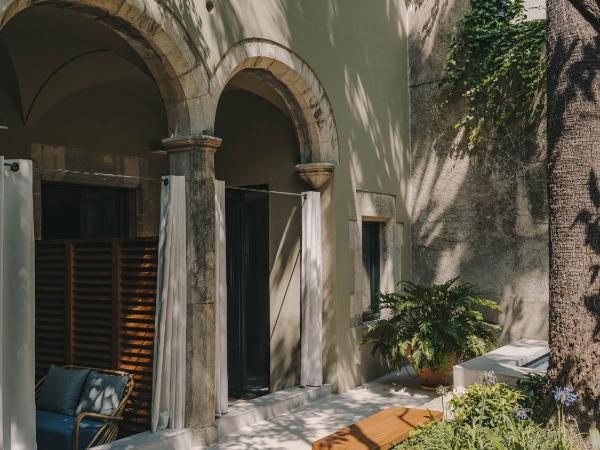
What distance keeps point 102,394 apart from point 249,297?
10.5 feet

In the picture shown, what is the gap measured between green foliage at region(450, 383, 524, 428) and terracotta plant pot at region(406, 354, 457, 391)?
2798mm

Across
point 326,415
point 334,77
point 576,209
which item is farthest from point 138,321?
point 334,77

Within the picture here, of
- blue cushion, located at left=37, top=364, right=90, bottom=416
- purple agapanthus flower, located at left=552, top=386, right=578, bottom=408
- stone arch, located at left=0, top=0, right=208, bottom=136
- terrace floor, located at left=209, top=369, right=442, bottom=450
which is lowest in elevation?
terrace floor, located at left=209, top=369, right=442, bottom=450

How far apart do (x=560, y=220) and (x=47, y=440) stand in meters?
4.26

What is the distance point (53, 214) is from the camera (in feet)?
25.4

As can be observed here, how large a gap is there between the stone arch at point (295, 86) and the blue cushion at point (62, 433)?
2821mm

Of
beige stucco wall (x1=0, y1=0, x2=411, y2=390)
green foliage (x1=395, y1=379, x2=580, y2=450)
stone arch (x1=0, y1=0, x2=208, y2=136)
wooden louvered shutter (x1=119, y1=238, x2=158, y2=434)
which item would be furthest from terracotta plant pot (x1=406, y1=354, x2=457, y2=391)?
stone arch (x1=0, y1=0, x2=208, y2=136)

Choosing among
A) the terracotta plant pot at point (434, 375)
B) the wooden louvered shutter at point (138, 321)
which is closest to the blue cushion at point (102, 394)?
the wooden louvered shutter at point (138, 321)

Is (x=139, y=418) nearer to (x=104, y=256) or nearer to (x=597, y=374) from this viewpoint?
(x=104, y=256)

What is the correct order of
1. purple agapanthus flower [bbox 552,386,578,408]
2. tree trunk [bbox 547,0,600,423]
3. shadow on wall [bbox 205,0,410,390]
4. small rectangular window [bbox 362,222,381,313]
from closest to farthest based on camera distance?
1. purple agapanthus flower [bbox 552,386,578,408]
2. tree trunk [bbox 547,0,600,423]
3. shadow on wall [bbox 205,0,410,390]
4. small rectangular window [bbox 362,222,381,313]

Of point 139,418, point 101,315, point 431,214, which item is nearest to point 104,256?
point 101,315

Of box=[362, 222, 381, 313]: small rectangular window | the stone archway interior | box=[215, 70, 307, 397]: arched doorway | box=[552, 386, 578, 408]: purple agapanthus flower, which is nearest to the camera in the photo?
box=[552, 386, 578, 408]: purple agapanthus flower

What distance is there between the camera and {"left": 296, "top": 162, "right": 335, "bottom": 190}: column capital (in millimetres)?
7695

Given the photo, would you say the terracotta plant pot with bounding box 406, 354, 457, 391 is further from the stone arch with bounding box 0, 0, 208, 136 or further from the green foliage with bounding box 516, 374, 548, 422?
the stone arch with bounding box 0, 0, 208, 136
